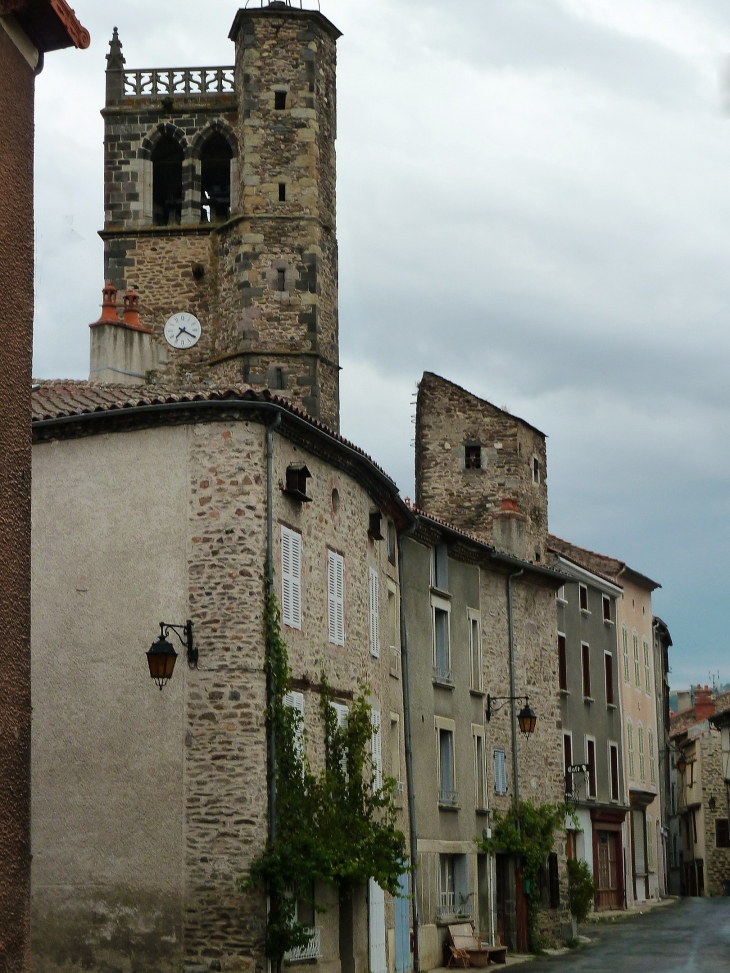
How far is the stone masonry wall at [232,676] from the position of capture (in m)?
19.6

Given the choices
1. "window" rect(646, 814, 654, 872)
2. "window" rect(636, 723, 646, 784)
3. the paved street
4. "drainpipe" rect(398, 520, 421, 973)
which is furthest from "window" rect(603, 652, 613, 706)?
"drainpipe" rect(398, 520, 421, 973)

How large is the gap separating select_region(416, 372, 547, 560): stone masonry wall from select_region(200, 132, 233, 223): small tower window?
8.92 m

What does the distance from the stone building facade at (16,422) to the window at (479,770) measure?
776 inches

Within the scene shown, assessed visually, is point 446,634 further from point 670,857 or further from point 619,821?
point 670,857

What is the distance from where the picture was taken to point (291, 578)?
21.7 m

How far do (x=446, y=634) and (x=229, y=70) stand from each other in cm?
2022

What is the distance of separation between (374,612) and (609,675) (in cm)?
2161

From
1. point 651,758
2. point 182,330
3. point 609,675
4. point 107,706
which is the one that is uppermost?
point 182,330

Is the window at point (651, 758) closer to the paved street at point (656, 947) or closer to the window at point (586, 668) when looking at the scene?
the paved street at point (656, 947)

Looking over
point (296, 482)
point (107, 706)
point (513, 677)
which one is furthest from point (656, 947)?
point (107, 706)

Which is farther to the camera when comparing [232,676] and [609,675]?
[609,675]

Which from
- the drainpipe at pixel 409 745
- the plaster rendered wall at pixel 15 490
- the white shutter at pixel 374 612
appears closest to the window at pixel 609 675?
the drainpipe at pixel 409 745

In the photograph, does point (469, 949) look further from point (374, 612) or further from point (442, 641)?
point (374, 612)

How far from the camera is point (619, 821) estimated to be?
4622cm
